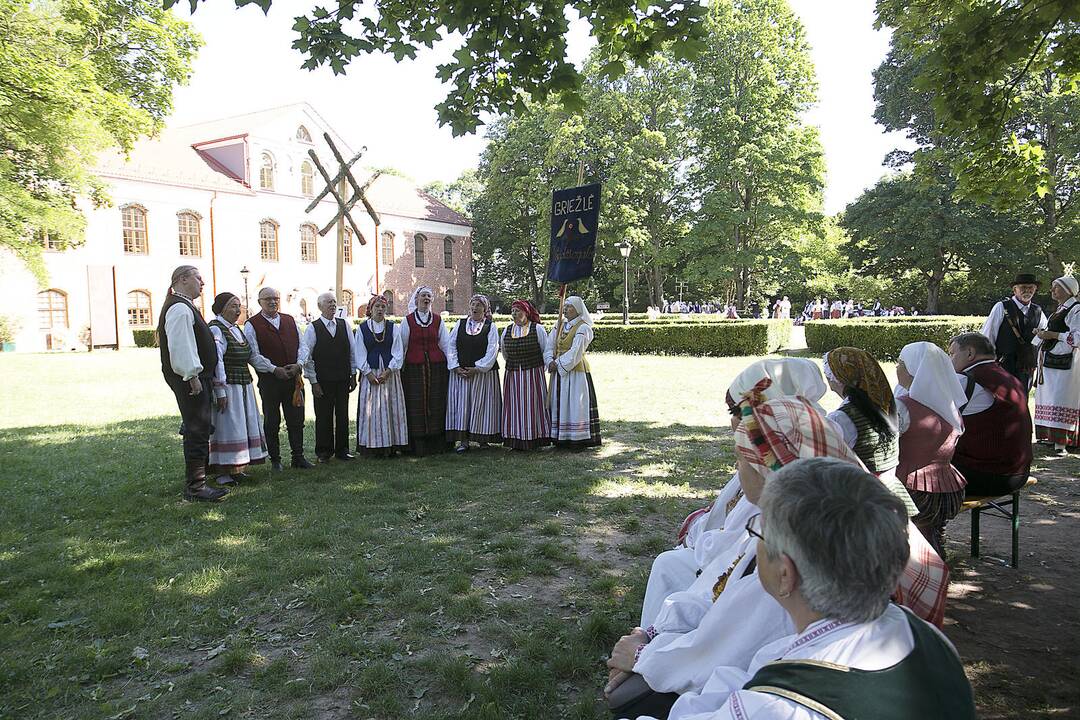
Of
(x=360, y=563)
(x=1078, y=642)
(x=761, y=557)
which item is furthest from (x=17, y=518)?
(x=1078, y=642)

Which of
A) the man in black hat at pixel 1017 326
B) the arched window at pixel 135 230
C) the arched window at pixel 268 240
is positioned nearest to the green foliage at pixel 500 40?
the man in black hat at pixel 1017 326

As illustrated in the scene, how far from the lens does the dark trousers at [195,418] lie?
564 cm

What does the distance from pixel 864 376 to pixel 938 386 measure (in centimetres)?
53

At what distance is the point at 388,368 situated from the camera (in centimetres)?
727

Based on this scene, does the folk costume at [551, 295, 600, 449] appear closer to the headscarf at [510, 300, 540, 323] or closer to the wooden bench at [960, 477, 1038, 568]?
the headscarf at [510, 300, 540, 323]

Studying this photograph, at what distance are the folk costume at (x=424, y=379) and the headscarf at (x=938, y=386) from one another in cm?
516

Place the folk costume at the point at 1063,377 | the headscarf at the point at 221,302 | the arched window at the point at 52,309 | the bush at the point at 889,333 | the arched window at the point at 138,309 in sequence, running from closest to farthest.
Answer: the headscarf at the point at 221,302 → the folk costume at the point at 1063,377 → the bush at the point at 889,333 → the arched window at the point at 52,309 → the arched window at the point at 138,309

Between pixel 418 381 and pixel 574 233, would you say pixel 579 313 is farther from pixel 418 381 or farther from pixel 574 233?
pixel 418 381

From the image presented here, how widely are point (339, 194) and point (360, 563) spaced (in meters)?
19.3

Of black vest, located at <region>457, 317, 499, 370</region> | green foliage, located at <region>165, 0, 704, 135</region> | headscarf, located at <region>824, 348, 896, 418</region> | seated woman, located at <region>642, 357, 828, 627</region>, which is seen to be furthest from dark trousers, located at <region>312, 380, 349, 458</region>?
headscarf, located at <region>824, 348, 896, 418</region>

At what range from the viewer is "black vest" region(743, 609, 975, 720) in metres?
1.17

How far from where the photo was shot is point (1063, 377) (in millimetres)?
7113

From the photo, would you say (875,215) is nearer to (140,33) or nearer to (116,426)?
(140,33)

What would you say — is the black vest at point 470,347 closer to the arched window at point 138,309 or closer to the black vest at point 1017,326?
the black vest at point 1017,326
